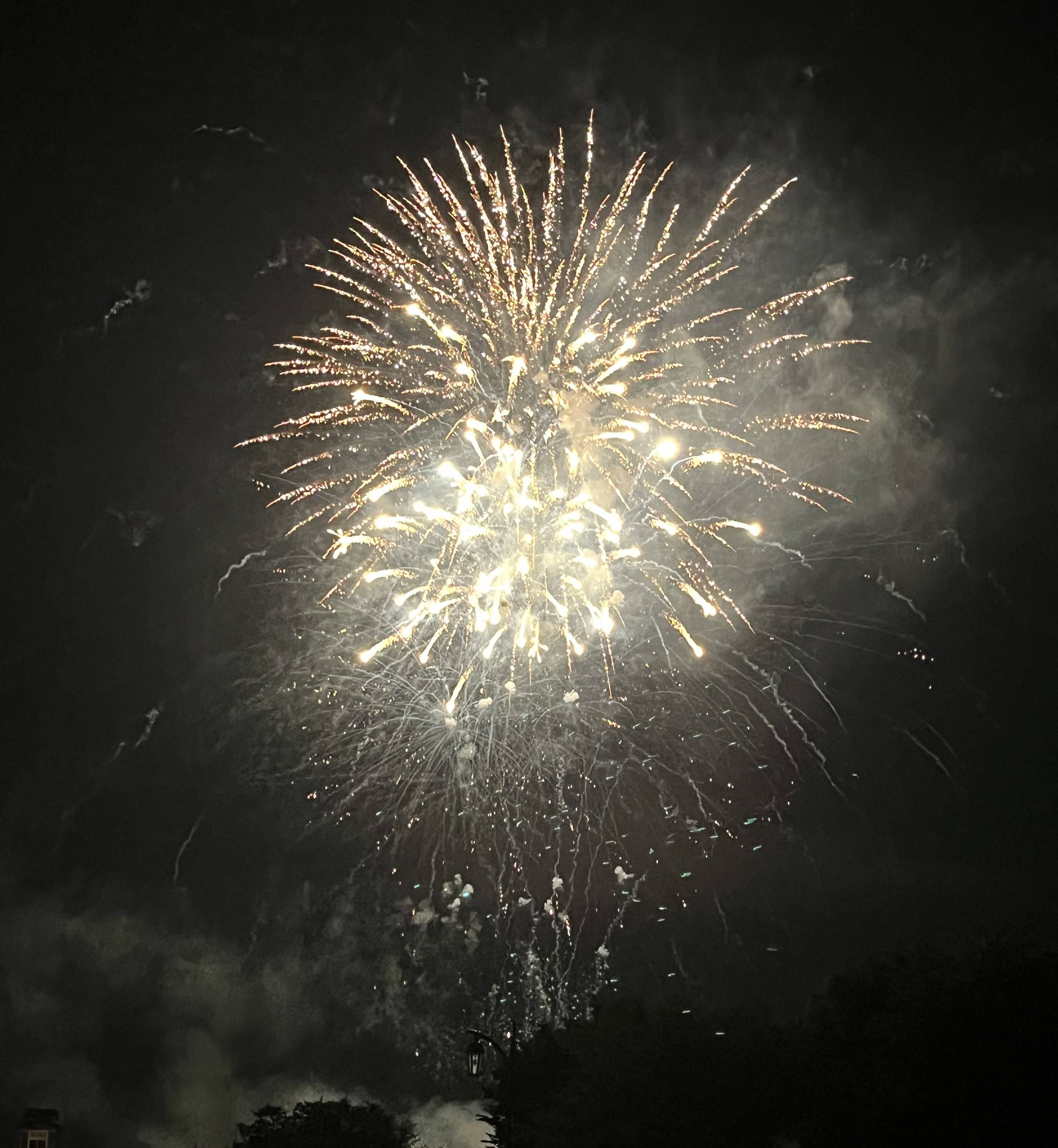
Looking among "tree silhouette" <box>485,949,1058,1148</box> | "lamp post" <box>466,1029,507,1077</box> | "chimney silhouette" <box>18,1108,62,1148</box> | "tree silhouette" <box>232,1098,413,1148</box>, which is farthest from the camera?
"chimney silhouette" <box>18,1108,62,1148</box>

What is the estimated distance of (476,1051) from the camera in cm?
2634

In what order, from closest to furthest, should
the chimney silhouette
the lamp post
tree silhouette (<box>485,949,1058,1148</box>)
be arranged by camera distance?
1. tree silhouette (<box>485,949,1058,1148</box>)
2. the lamp post
3. the chimney silhouette

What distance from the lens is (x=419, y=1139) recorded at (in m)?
45.7

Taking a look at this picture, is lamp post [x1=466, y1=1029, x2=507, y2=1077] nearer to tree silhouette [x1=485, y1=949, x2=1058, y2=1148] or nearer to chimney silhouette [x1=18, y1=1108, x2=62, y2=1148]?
tree silhouette [x1=485, y1=949, x2=1058, y2=1148]

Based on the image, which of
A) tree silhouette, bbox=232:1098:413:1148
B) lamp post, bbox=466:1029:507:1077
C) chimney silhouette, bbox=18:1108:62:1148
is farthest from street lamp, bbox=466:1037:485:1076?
chimney silhouette, bbox=18:1108:62:1148

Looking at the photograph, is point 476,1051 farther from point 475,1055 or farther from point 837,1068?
point 837,1068

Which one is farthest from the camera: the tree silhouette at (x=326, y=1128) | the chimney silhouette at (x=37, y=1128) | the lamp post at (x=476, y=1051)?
the chimney silhouette at (x=37, y=1128)

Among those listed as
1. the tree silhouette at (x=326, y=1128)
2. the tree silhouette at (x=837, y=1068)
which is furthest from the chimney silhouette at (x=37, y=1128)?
the tree silhouette at (x=837, y=1068)

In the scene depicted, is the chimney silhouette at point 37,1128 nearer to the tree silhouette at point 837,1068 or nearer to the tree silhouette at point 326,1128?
the tree silhouette at point 326,1128

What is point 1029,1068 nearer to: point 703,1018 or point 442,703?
point 703,1018

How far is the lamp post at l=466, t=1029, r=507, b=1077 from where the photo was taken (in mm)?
26188

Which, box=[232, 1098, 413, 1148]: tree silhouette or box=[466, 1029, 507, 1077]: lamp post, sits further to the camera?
box=[232, 1098, 413, 1148]: tree silhouette

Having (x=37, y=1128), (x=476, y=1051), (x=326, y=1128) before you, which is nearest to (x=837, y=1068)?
(x=476, y=1051)

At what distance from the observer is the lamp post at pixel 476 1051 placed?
26188mm
